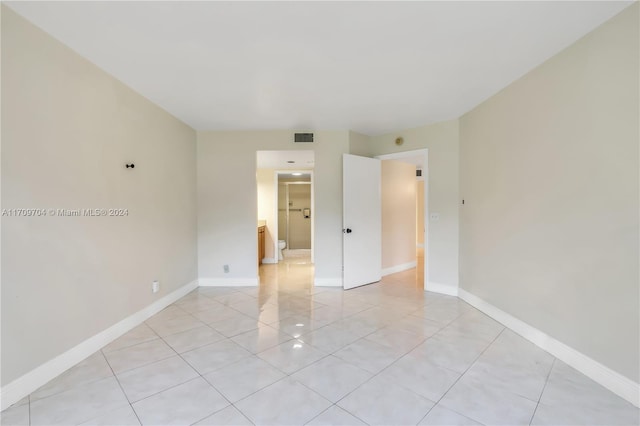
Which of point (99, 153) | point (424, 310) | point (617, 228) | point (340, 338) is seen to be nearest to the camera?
point (617, 228)

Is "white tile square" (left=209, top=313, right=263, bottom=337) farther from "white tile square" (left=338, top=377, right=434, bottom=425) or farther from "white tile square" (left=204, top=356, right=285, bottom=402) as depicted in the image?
"white tile square" (left=338, top=377, right=434, bottom=425)

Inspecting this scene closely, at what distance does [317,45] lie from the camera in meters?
2.10

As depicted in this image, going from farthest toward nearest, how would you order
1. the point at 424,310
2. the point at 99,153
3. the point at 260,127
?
the point at 260,127
the point at 424,310
the point at 99,153

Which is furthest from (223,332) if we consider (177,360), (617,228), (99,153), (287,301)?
(617,228)

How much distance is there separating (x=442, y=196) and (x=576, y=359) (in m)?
2.30

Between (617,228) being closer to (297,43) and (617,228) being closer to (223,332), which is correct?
(297,43)

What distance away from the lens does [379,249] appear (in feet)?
14.9

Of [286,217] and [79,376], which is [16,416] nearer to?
[79,376]

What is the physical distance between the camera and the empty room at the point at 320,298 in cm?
171

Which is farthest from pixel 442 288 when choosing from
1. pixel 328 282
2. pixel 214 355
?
pixel 214 355

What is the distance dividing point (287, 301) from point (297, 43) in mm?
2926

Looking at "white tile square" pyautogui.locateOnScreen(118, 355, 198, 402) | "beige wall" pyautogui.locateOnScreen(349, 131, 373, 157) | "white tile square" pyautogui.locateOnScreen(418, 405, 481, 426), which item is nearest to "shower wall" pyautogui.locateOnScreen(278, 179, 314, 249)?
"beige wall" pyautogui.locateOnScreen(349, 131, 373, 157)

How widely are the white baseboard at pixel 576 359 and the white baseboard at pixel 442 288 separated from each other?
2.42 ft

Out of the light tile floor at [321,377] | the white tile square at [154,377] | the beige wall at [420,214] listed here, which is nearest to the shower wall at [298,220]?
the beige wall at [420,214]
